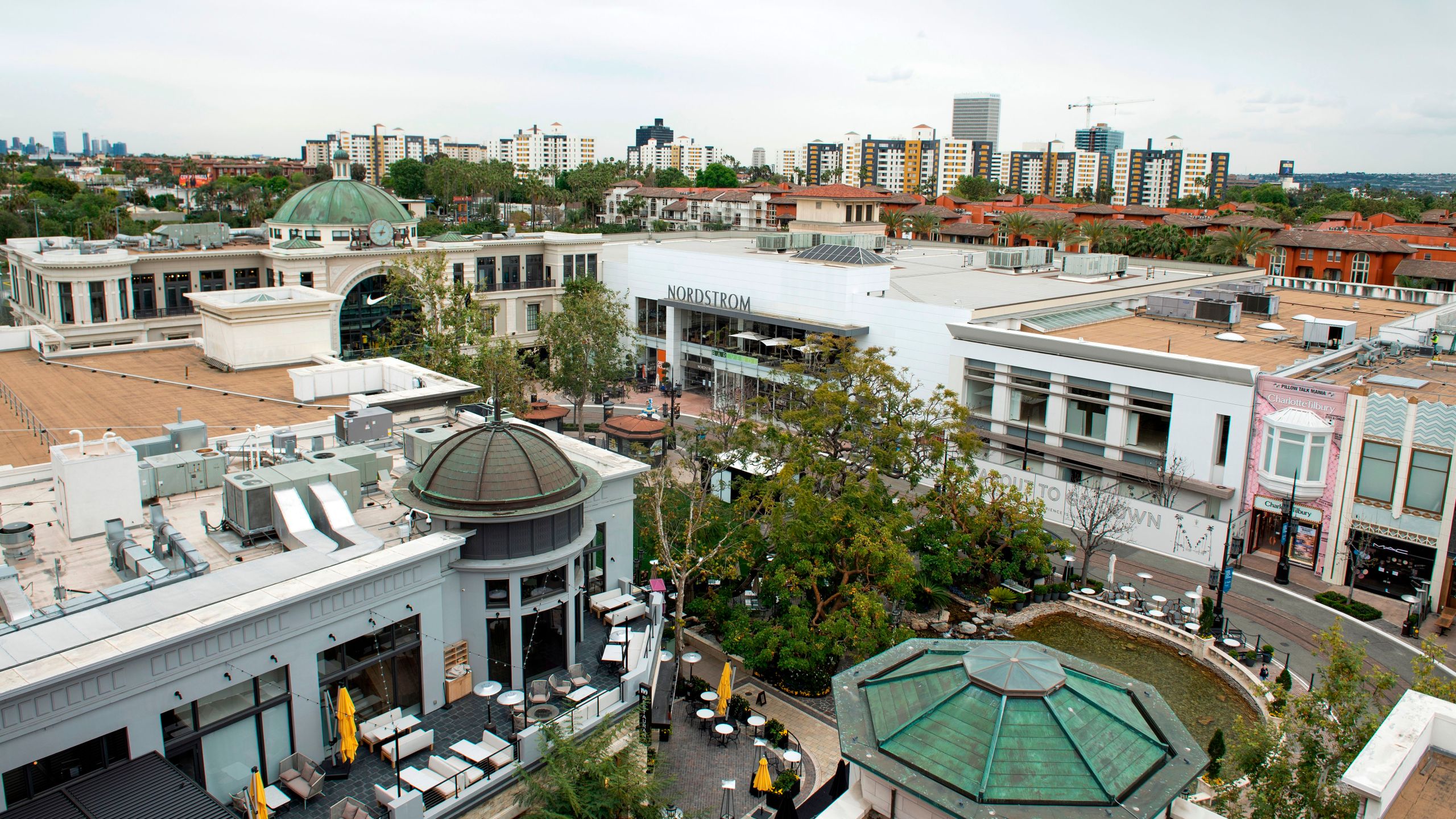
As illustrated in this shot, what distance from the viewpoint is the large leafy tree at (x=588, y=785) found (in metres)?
19.0

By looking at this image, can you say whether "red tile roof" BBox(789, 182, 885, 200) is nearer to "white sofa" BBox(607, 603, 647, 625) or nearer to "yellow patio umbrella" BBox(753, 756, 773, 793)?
"white sofa" BBox(607, 603, 647, 625)

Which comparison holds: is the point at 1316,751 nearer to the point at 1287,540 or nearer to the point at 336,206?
the point at 1287,540

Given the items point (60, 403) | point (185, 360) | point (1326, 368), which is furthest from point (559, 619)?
point (1326, 368)

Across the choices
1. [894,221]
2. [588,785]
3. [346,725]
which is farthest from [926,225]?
[346,725]

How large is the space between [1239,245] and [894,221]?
4401 cm

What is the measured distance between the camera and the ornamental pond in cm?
3014

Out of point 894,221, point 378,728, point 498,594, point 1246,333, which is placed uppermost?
point 894,221

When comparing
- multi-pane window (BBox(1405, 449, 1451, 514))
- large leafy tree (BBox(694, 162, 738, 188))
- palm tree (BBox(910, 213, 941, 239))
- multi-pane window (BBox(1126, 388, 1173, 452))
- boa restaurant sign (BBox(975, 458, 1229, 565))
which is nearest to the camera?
multi-pane window (BBox(1405, 449, 1451, 514))

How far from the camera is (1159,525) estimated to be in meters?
43.8

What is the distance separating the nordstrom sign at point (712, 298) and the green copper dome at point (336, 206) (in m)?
20.2

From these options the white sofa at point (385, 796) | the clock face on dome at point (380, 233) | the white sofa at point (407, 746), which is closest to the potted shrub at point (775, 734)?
the white sofa at point (407, 746)

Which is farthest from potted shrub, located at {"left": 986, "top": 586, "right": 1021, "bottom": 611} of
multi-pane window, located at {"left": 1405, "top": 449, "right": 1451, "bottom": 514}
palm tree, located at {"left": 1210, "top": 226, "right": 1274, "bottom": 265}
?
palm tree, located at {"left": 1210, "top": 226, "right": 1274, "bottom": 265}

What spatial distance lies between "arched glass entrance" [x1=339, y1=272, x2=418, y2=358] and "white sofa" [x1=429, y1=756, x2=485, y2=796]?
47.4 m

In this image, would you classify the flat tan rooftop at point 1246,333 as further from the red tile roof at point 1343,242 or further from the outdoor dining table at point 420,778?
the outdoor dining table at point 420,778
